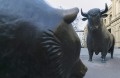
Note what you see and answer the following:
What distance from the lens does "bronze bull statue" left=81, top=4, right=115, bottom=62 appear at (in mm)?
6000

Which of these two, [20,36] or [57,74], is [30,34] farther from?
[57,74]

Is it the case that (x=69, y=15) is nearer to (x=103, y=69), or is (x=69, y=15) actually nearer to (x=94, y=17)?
(x=103, y=69)

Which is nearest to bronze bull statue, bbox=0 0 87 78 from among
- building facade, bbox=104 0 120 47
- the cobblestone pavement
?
the cobblestone pavement

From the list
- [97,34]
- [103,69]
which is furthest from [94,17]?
[103,69]

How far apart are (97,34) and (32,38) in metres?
5.59

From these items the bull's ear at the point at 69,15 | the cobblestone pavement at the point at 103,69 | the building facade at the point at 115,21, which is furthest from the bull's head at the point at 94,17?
the building facade at the point at 115,21

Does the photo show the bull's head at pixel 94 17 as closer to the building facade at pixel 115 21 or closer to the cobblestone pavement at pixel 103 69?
the cobblestone pavement at pixel 103 69

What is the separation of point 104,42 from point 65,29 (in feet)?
18.7

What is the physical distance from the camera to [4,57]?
46.5 inches

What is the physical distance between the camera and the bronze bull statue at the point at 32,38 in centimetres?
117

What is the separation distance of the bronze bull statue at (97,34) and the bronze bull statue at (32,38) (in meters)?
4.75

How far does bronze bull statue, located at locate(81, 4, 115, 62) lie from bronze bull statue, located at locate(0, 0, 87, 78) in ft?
15.6

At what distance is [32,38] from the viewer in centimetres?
117

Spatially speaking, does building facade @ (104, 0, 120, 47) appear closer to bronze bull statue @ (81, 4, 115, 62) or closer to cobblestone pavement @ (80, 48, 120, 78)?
bronze bull statue @ (81, 4, 115, 62)
